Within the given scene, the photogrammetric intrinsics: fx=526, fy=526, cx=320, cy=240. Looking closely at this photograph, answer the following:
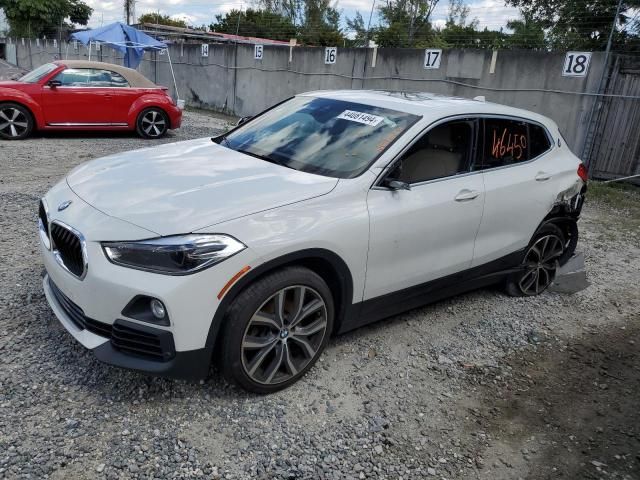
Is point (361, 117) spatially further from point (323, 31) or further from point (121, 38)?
point (323, 31)

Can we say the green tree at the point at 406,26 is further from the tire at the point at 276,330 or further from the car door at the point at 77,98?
the tire at the point at 276,330

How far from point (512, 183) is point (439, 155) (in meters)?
0.75

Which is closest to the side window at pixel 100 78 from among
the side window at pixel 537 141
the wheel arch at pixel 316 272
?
the side window at pixel 537 141

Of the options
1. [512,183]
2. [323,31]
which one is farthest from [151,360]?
[323,31]

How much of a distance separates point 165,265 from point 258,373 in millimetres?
845

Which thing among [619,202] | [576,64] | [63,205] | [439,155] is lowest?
[619,202]

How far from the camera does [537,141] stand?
4418mm

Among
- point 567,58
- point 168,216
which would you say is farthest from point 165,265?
point 567,58

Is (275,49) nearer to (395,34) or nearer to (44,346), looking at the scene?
(395,34)

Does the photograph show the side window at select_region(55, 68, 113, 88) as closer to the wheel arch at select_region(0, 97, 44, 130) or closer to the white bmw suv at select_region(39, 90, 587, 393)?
the wheel arch at select_region(0, 97, 44, 130)

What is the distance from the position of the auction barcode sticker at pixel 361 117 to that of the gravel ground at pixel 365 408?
1509 millimetres

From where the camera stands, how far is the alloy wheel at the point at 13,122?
957cm

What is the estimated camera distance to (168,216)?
2.70m

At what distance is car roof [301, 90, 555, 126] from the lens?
→ 3.68 meters
